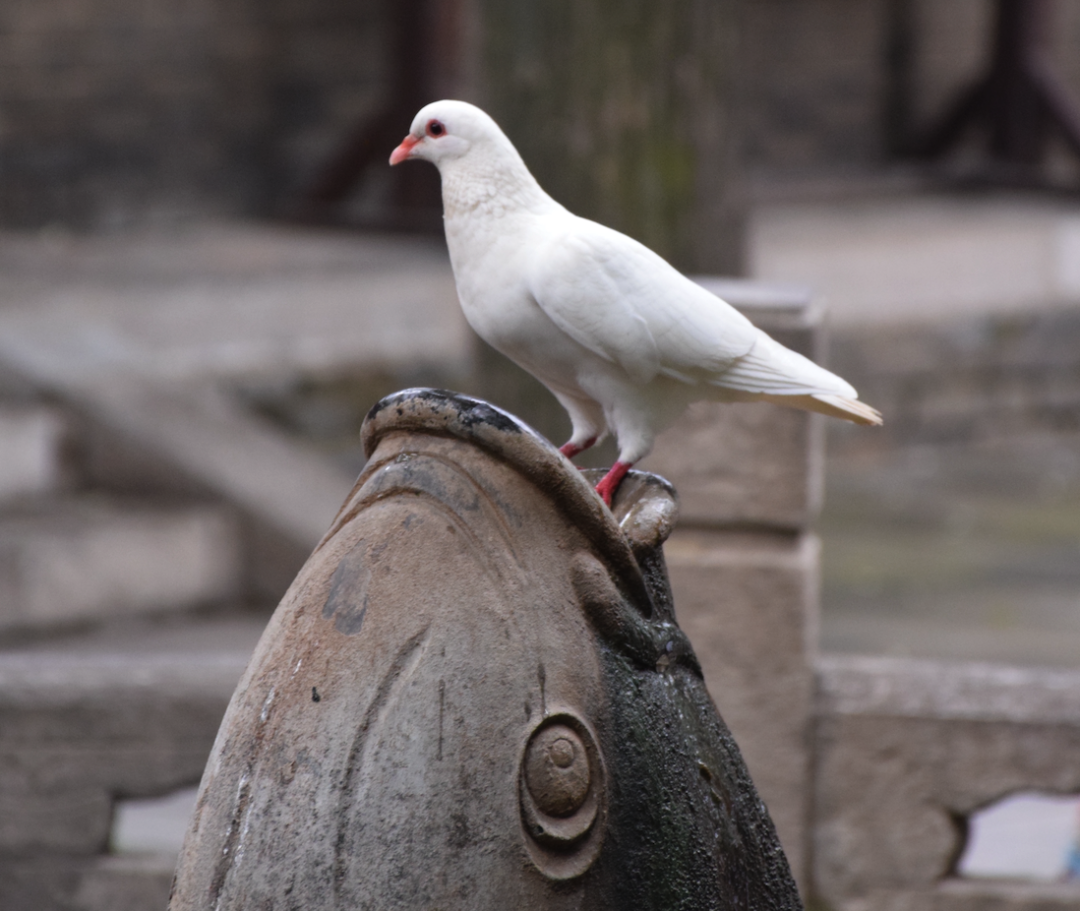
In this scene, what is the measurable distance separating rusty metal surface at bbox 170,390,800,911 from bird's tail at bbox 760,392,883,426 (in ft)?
1.00

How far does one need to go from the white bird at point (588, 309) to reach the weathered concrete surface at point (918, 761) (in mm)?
1360

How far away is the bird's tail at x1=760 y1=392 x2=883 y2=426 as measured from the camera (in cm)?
166

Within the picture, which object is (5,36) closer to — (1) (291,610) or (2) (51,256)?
(2) (51,256)

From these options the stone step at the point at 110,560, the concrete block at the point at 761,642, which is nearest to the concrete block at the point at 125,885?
the concrete block at the point at 761,642

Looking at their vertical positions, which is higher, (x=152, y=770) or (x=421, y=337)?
(x=421, y=337)

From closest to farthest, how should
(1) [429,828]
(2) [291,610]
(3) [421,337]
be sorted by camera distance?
(1) [429,828]
(2) [291,610]
(3) [421,337]

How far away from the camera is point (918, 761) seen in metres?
2.89

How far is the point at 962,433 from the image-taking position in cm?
882

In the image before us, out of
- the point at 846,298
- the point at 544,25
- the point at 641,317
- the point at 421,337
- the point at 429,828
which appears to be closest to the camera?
the point at 429,828

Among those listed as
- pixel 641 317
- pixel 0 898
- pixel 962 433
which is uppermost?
pixel 962 433

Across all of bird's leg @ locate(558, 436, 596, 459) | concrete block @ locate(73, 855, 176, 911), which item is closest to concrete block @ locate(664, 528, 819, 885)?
concrete block @ locate(73, 855, 176, 911)

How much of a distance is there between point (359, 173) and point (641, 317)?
25.5 feet

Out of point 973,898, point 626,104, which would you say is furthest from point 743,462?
point 626,104

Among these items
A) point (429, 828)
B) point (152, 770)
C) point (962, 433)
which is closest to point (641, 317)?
point (429, 828)
